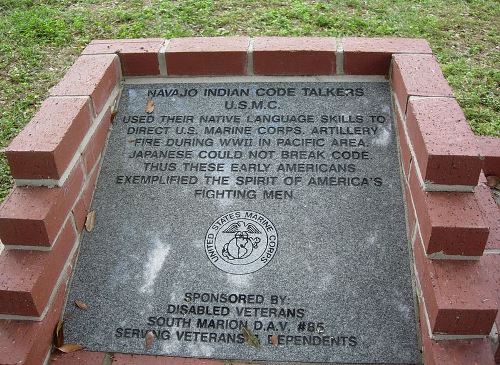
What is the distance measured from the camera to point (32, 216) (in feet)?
6.38

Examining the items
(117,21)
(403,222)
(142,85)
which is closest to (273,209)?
(403,222)

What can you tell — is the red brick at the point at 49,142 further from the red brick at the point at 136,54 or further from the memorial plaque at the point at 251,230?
the red brick at the point at 136,54

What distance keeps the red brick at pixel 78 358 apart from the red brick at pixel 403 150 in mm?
1386

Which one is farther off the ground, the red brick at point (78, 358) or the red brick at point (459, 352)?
the red brick at point (459, 352)

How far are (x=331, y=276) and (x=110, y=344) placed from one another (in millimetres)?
864

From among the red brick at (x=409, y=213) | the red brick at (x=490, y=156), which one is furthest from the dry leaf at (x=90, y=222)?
the red brick at (x=490, y=156)

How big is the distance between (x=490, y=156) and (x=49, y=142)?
2178 mm

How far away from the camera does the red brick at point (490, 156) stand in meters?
2.84

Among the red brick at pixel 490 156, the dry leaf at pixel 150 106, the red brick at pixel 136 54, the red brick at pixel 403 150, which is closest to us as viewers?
the red brick at pixel 403 150

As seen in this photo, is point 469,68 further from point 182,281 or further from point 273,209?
point 182,281

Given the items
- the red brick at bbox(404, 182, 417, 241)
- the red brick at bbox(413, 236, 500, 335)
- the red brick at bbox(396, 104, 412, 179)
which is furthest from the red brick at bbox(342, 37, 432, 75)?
the red brick at bbox(413, 236, 500, 335)

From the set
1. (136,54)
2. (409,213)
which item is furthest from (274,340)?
(136,54)

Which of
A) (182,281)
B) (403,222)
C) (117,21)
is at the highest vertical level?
(403,222)

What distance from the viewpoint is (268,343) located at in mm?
1946
